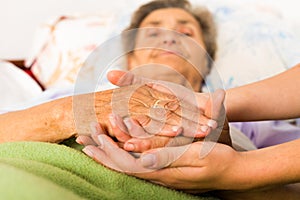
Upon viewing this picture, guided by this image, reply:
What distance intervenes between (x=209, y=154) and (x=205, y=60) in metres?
0.89

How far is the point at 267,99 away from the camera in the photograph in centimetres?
113

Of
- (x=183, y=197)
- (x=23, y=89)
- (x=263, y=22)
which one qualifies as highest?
(x=183, y=197)

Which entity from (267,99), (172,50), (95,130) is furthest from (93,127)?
(172,50)

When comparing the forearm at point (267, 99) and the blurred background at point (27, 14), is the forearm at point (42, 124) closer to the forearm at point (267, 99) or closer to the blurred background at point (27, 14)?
the forearm at point (267, 99)

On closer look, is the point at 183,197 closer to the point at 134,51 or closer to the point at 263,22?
the point at 134,51

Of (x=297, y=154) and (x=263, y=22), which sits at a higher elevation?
(x=297, y=154)

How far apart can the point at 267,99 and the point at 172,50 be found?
51 cm

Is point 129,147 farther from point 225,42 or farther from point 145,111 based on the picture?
point 225,42

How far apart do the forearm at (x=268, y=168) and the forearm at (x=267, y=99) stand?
28 centimetres

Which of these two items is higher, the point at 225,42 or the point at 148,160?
the point at 148,160

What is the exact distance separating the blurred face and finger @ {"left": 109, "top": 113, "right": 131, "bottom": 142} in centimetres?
59

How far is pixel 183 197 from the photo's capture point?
32.6 inches

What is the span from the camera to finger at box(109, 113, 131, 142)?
84 cm

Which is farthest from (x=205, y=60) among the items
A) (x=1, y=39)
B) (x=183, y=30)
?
(x=1, y=39)
